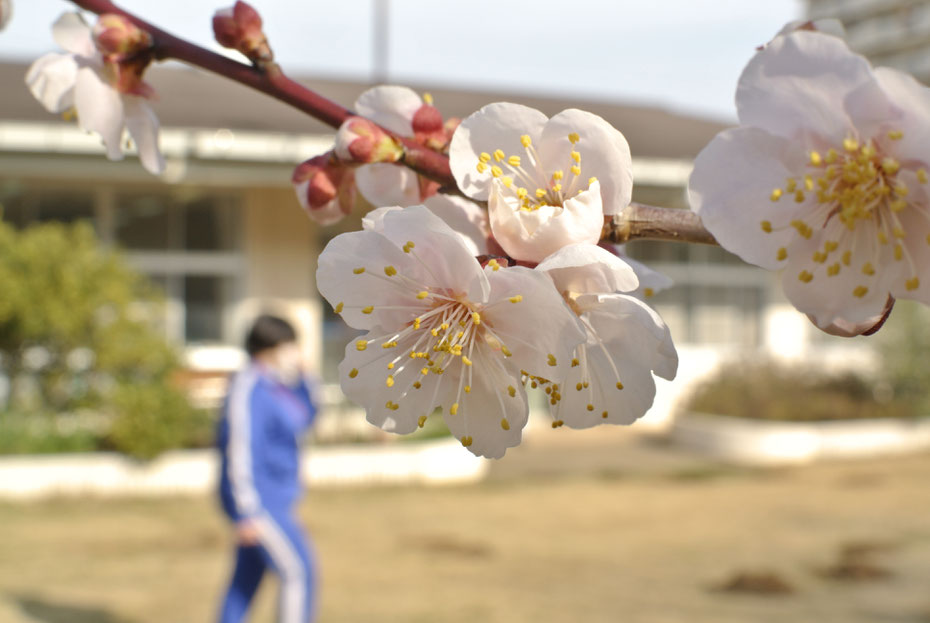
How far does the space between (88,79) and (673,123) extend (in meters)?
16.7

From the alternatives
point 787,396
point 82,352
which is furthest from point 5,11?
point 787,396

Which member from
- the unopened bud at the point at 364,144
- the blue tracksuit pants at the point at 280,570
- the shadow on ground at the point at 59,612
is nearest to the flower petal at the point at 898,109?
the unopened bud at the point at 364,144

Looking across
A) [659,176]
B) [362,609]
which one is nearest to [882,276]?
[362,609]

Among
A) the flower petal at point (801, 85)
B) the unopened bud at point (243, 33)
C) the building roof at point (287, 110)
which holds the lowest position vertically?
the flower petal at point (801, 85)

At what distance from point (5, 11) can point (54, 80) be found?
83 millimetres

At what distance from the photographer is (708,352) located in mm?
13789

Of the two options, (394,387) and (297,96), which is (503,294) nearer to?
(394,387)

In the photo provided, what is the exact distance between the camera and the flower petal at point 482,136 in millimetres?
737

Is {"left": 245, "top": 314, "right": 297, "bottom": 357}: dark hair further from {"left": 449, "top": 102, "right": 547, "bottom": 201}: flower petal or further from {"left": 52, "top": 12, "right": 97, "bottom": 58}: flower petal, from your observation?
{"left": 449, "top": 102, "right": 547, "bottom": 201}: flower petal

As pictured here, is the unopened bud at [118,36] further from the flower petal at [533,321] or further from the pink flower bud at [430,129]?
the flower petal at [533,321]

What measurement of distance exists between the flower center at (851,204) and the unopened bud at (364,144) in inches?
11.2

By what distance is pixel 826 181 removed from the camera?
67 cm

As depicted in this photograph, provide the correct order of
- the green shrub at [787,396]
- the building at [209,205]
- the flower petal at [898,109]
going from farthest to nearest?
the green shrub at [787,396] → the building at [209,205] → the flower petal at [898,109]

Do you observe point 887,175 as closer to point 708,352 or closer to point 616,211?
point 616,211
